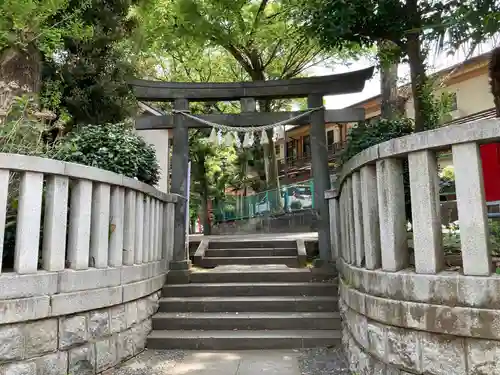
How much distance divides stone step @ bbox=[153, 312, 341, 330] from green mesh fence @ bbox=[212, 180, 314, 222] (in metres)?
8.76

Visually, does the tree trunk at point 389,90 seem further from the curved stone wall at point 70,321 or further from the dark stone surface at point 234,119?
the curved stone wall at point 70,321

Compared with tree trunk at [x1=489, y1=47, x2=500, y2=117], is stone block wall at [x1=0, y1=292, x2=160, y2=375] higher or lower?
lower

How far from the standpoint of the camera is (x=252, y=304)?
5883 millimetres

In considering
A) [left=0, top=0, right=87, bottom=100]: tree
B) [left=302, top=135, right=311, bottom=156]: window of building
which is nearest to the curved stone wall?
[left=0, top=0, right=87, bottom=100]: tree

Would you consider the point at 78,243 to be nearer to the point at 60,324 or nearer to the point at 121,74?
the point at 60,324

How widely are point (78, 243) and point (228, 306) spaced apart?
104 inches

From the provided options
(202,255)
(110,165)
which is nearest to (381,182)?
(110,165)

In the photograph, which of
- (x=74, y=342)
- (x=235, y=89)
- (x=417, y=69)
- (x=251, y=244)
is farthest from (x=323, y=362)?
(x=235, y=89)

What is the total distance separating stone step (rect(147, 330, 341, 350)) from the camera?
5.09 metres

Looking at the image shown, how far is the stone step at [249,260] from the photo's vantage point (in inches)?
301

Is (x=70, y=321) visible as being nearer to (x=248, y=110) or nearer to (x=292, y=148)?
(x=248, y=110)

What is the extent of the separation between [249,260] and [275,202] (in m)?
8.97

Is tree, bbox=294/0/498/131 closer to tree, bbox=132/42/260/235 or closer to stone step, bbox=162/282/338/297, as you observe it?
stone step, bbox=162/282/338/297

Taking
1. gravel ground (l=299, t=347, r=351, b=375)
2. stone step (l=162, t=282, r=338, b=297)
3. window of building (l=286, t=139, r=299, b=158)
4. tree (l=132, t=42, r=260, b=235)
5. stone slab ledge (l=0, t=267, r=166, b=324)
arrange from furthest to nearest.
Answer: window of building (l=286, t=139, r=299, b=158) → tree (l=132, t=42, r=260, b=235) → stone step (l=162, t=282, r=338, b=297) → gravel ground (l=299, t=347, r=351, b=375) → stone slab ledge (l=0, t=267, r=166, b=324)
